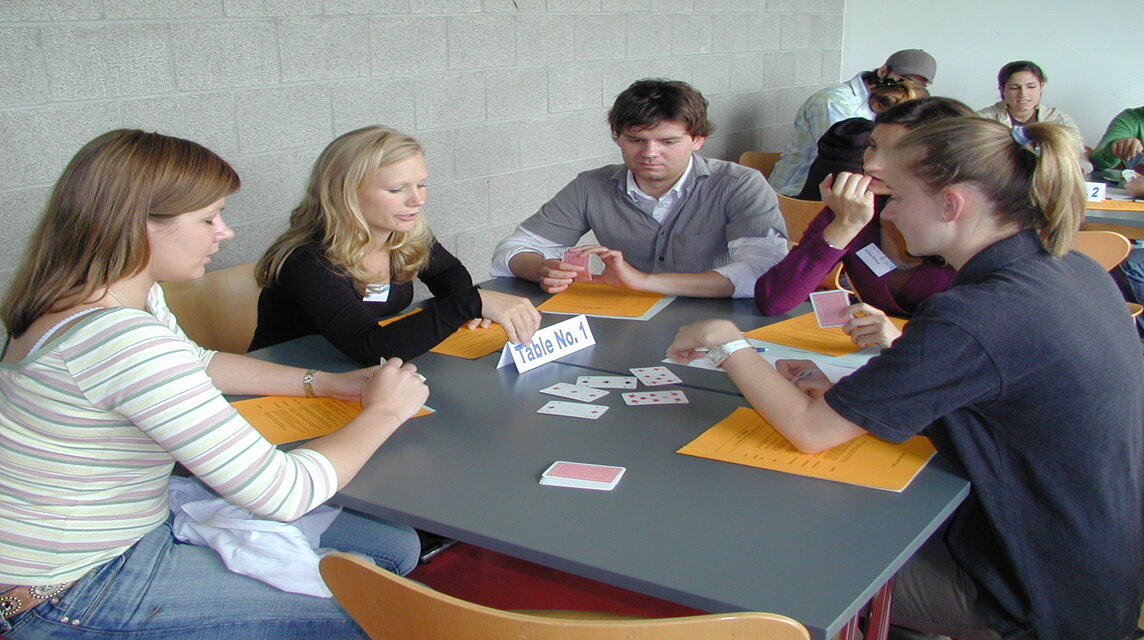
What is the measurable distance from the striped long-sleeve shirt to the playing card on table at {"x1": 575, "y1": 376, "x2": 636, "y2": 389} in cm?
56

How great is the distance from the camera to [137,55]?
8.64ft

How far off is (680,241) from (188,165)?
156 centimetres

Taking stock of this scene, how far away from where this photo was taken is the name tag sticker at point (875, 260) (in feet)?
7.59

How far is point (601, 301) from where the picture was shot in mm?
2332

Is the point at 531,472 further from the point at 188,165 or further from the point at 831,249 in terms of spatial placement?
the point at 831,249

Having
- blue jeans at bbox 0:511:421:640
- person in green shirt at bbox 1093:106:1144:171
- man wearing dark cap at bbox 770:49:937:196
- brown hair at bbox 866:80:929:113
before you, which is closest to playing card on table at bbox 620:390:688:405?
blue jeans at bbox 0:511:421:640

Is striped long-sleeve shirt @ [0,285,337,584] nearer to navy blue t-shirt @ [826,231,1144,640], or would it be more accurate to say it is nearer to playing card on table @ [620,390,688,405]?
playing card on table @ [620,390,688,405]

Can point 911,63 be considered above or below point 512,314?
above

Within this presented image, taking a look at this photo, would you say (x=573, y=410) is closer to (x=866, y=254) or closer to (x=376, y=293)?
(x=376, y=293)

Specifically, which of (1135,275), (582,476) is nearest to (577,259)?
(582,476)

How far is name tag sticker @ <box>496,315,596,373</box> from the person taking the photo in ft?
6.09

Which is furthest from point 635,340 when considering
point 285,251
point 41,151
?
point 41,151

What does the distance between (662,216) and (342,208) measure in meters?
0.97

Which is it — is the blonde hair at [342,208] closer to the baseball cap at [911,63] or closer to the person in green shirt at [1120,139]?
the baseball cap at [911,63]
